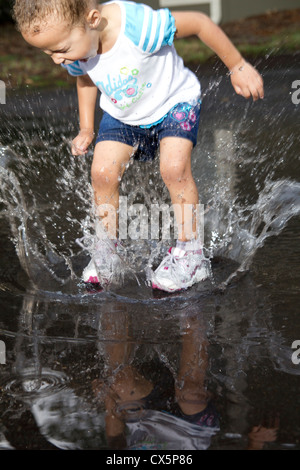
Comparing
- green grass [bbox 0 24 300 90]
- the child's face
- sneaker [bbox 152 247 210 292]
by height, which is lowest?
sneaker [bbox 152 247 210 292]

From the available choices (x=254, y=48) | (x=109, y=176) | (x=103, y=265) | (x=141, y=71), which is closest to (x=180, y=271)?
(x=103, y=265)

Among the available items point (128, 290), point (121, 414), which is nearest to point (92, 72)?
point (128, 290)

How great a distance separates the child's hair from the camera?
101 inches

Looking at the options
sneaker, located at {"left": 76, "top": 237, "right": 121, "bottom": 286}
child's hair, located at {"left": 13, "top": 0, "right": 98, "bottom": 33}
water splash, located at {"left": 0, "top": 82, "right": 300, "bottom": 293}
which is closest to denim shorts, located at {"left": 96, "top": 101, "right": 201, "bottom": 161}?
water splash, located at {"left": 0, "top": 82, "right": 300, "bottom": 293}

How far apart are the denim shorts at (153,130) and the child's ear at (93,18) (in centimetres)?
51

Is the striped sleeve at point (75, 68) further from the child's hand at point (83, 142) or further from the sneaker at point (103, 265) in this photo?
the sneaker at point (103, 265)

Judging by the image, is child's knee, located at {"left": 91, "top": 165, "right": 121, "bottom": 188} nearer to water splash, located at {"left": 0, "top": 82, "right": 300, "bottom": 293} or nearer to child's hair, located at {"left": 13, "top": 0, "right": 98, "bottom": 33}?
water splash, located at {"left": 0, "top": 82, "right": 300, "bottom": 293}

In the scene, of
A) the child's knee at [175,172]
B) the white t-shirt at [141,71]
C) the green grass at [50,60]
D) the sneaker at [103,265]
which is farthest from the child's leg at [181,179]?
the green grass at [50,60]

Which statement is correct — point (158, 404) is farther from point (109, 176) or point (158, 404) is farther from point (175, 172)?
point (109, 176)

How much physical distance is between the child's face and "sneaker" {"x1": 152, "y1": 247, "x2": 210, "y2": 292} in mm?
953

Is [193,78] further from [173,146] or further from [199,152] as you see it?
[199,152]

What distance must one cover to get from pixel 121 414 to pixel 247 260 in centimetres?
133

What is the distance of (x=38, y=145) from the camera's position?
561 centimetres

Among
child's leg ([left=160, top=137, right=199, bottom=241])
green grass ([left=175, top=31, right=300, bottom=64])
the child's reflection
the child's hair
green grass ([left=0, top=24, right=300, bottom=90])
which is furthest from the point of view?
green grass ([left=175, top=31, right=300, bottom=64])
